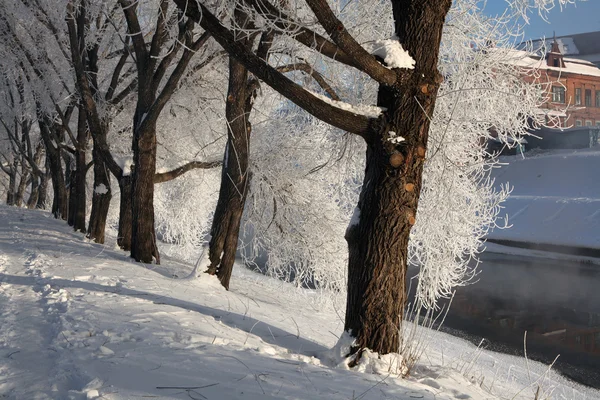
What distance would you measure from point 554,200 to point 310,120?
102ft

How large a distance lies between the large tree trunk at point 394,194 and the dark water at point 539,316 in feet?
24.9

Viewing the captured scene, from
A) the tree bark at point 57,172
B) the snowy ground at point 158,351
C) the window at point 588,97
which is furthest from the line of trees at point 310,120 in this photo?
the window at point 588,97

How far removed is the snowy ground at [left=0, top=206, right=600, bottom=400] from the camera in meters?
4.07

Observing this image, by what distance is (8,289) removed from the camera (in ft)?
23.8

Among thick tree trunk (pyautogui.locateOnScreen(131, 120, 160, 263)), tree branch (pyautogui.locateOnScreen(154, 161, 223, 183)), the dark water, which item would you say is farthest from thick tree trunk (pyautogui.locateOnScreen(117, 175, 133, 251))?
the dark water

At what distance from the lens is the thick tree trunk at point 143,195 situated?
1076 cm

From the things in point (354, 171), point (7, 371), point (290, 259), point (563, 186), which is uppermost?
point (563, 186)

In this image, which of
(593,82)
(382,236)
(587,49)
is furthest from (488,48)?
(587,49)

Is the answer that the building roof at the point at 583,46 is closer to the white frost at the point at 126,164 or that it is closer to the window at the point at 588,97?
the window at the point at 588,97

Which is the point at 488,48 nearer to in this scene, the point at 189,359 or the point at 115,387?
the point at 189,359

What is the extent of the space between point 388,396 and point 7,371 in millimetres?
2711

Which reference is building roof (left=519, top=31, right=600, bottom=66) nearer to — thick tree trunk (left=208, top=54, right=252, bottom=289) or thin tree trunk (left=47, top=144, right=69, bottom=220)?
thin tree trunk (left=47, top=144, right=69, bottom=220)

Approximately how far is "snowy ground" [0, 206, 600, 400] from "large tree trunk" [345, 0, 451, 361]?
0.45 metres

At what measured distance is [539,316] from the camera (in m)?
16.6
